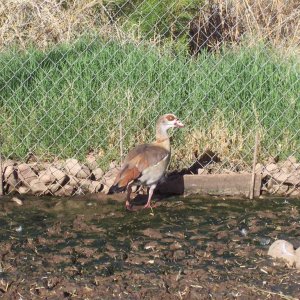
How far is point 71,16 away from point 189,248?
15.7ft

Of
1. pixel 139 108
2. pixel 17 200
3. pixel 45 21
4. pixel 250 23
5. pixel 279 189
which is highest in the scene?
pixel 250 23

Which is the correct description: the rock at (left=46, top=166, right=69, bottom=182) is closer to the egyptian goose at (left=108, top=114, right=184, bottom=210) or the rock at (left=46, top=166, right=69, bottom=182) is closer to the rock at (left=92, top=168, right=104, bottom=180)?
the rock at (left=92, top=168, right=104, bottom=180)

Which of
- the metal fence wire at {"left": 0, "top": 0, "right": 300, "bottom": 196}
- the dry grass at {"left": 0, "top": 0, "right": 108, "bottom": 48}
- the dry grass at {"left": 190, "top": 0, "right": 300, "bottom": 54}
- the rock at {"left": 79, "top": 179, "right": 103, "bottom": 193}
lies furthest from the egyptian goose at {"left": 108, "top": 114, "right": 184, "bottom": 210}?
the dry grass at {"left": 0, "top": 0, "right": 108, "bottom": 48}

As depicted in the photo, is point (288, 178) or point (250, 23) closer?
point (288, 178)

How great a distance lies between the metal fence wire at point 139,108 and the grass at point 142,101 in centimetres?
1

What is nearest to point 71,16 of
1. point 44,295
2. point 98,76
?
point 98,76

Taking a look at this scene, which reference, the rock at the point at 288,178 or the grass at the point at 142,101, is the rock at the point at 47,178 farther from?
the rock at the point at 288,178

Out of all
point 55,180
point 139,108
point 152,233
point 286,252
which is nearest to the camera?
point 286,252

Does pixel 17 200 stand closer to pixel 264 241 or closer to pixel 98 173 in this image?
pixel 98 173

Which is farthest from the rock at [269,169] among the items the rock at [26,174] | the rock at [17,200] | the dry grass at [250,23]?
the rock at [17,200]

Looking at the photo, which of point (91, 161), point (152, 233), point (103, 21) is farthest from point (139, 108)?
point (103, 21)

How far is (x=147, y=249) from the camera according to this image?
18.8ft

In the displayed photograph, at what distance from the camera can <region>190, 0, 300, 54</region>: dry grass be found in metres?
8.38

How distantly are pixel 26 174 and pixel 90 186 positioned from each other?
0.60 metres
